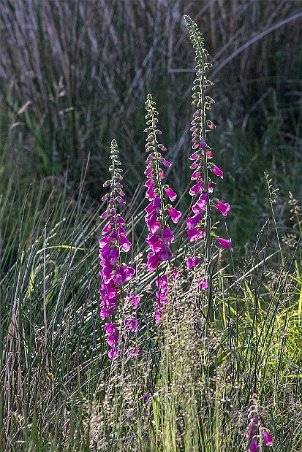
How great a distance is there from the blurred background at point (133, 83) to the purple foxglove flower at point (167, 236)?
8.33ft

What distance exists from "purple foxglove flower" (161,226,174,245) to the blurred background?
2.54m

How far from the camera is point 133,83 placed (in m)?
5.46

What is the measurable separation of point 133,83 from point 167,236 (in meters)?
3.07

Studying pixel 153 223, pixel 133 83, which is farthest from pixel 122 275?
pixel 133 83

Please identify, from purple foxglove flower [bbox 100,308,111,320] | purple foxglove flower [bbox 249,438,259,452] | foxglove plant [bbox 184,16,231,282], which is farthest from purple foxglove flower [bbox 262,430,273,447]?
purple foxglove flower [bbox 100,308,111,320]

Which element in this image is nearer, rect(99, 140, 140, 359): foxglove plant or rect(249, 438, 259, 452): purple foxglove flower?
rect(249, 438, 259, 452): purple foxglove flower

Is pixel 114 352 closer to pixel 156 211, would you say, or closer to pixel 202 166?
pixel 156 211

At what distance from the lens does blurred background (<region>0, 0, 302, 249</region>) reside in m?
5.28

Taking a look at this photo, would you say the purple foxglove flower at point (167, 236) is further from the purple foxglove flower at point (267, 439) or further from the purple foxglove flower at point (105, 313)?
the purple foxglove flower at point (267, 439)

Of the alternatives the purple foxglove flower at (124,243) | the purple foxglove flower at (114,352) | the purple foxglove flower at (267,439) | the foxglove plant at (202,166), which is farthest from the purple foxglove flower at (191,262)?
the purple foxglove flower at (267,439)

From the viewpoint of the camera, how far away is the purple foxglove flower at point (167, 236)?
2.49 metres

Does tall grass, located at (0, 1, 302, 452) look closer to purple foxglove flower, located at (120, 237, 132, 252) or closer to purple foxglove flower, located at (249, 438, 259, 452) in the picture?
purple foxglove flower, located at (249, 438, 259, 452)

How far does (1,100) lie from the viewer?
18.6 feet

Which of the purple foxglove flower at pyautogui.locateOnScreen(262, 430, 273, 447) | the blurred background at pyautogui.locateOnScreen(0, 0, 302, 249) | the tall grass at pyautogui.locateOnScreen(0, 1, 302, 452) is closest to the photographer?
the purple foxglove flower at pyautogui.locateOnScreen(262, 430, 273, 447)
